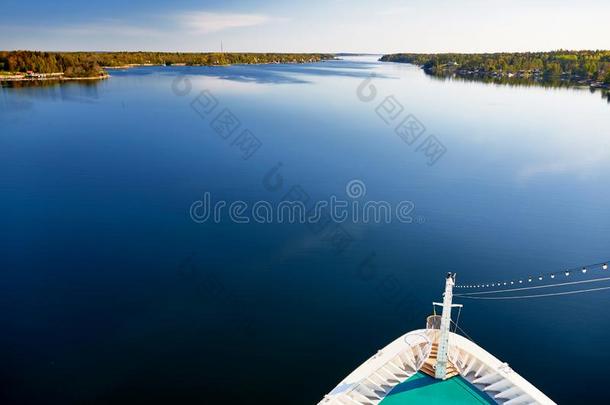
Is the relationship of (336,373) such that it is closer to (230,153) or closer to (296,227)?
(296,227)

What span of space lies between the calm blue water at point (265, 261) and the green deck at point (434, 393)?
2.93 meters

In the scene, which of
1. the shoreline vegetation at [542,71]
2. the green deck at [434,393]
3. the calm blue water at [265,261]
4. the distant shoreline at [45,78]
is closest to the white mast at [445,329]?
the green deck at [434,393]

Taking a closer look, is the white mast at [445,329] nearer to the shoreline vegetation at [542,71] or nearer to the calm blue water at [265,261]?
the calm blue water at [265,261]

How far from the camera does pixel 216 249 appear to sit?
2791 cm

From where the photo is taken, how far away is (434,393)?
15.0 m

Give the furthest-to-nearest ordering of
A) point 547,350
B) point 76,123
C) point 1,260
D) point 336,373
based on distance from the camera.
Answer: point 76,123, point 1,260, point 547,350, point 336,373

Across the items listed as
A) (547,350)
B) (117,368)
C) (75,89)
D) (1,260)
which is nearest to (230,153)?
(1,260)

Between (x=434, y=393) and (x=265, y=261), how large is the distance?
45.4 feet

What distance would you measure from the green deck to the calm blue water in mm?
2932

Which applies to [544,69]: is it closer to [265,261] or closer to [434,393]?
[265,261]

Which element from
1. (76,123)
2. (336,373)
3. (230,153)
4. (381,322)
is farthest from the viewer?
(76,123)

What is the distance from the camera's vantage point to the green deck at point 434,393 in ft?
48.1

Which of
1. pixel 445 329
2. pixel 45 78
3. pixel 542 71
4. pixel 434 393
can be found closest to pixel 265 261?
pixel 445 329

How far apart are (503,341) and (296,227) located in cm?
1625
